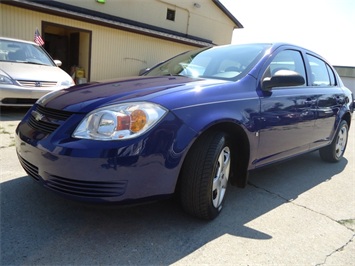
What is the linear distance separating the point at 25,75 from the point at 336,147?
556cm

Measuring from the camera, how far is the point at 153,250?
2053 millimetres

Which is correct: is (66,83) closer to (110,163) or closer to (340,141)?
(110,163)

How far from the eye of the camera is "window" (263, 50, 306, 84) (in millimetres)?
3055

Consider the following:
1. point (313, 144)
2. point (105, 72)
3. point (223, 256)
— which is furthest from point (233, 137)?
point (105, 72)

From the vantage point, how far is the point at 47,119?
→ 2223 millimetres

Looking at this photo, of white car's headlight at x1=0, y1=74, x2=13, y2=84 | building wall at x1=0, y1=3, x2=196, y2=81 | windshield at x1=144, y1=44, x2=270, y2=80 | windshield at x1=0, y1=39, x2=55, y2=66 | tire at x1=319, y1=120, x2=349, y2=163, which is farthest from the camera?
building wall at x1=0, y1=3, x2=196, y2=81

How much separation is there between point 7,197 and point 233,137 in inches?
76.9

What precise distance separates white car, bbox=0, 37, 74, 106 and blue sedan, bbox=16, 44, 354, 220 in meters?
3.54

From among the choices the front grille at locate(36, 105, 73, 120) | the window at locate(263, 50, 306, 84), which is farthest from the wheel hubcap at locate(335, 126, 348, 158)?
the front grille at locate(36, 105, 73, 120)

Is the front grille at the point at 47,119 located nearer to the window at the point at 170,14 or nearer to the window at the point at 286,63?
the window at the point at 286,63

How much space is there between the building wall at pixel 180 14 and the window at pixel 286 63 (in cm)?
1091

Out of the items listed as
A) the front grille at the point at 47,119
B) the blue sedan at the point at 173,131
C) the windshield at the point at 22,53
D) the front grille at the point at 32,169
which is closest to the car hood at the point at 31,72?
the windshield at the point at 22,53

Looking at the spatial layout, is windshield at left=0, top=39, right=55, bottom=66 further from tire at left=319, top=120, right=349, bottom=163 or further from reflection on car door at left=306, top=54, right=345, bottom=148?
tire at left=319, top=120, right=349, bottom=163

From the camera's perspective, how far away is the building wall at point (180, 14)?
1390cm
